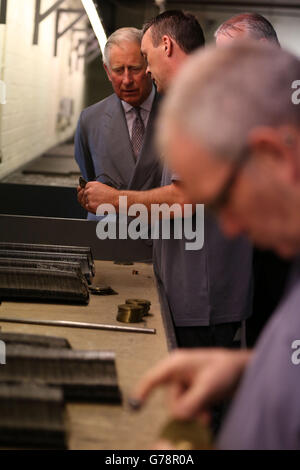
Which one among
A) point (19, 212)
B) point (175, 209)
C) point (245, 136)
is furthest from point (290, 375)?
point (19, 212)

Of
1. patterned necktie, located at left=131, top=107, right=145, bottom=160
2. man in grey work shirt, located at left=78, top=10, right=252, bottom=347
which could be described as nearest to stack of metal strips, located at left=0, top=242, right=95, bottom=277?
man in grey work shirt, located at left=78, top=10, right=252, bottom=347

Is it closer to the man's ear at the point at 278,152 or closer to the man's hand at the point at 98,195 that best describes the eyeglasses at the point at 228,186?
the man's ear at the point at 278,152

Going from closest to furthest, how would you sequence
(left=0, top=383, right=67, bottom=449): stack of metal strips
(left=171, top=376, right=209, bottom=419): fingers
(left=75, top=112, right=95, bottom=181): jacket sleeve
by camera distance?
(left=171, top=376, right=209, bottom=419): fingers, (left=0, top=383, right=67, bottom=449): stack of metal strips, (left=75, top=112, right=95, bottom=181): jacket sleeve

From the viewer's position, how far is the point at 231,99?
3.25 feet

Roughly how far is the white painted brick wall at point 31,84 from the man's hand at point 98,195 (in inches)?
76.6

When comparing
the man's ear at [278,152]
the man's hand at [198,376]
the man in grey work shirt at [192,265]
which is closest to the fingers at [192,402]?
the man's hand at [198,376]

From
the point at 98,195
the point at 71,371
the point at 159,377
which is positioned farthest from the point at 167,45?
the point at 159,377

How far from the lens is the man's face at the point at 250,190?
100 cm

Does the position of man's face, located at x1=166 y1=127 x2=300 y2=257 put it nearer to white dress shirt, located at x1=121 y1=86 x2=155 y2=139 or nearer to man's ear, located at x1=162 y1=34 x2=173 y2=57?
man's ear, located at x1=162 y1=34 x2=173 y2=57

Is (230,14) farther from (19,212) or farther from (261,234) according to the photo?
(261,234)

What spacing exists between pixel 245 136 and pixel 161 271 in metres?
2.02

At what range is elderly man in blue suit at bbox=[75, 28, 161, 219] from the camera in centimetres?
369

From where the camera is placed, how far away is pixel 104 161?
157 inches

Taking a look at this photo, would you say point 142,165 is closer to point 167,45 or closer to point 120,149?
point 120,149
